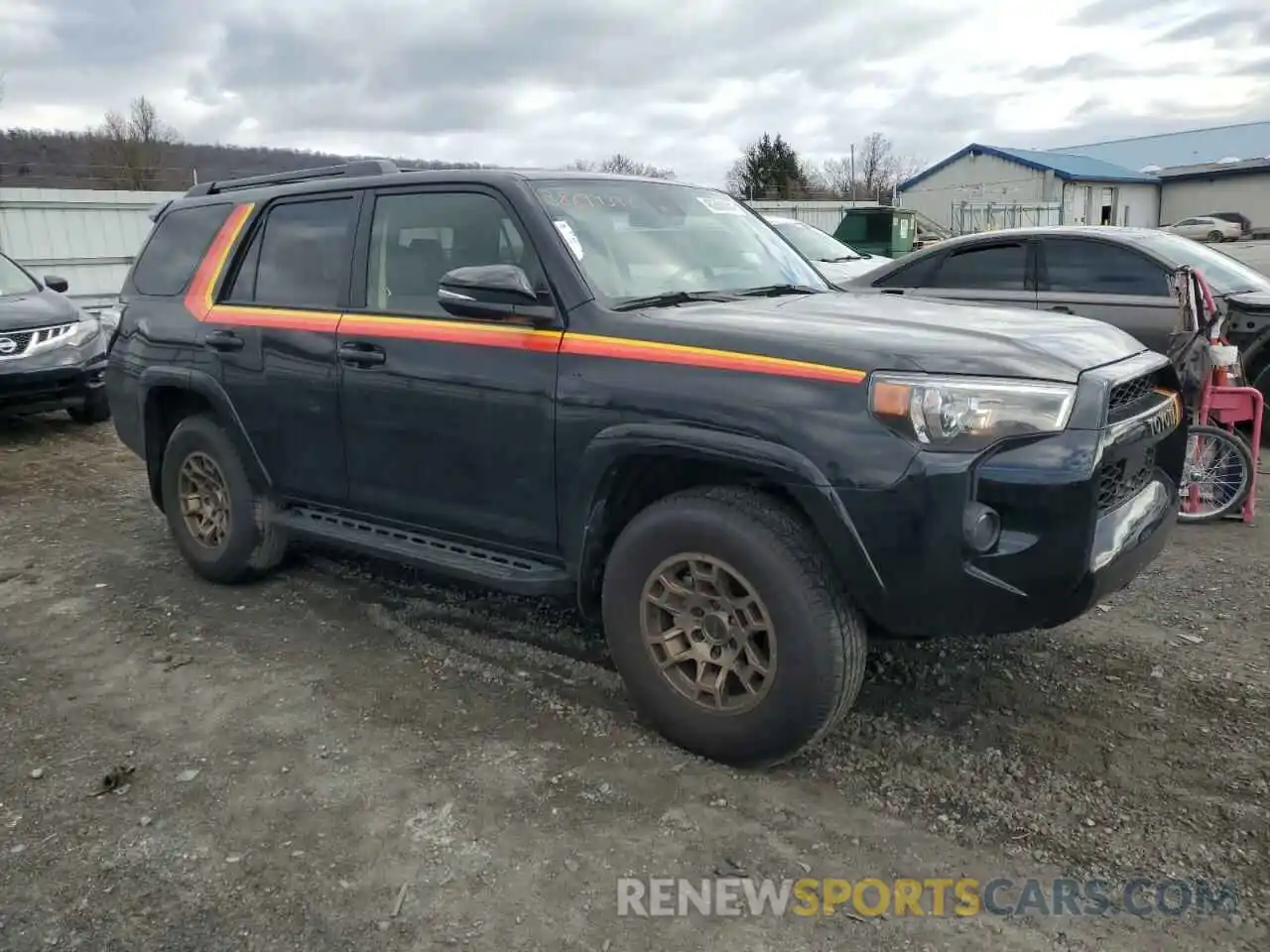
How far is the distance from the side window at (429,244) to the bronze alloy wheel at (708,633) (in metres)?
1.19

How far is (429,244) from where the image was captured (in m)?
3.93

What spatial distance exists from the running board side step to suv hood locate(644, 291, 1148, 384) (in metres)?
1.02

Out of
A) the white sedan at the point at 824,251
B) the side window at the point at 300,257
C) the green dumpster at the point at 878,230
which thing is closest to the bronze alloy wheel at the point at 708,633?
the side window at the point at 300,257

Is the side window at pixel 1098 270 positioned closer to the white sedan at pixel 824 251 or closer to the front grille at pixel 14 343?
the white sedan at pixel 824 251

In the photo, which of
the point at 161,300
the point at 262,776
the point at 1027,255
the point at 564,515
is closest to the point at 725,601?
the point at 564,515

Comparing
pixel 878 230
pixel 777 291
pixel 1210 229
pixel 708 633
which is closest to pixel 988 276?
pixel 777 291

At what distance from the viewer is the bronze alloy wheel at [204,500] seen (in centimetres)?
486

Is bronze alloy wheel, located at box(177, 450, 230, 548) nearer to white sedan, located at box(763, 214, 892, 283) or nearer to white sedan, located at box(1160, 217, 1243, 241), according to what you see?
white sedan, located at box(763, 214, 892, 283)

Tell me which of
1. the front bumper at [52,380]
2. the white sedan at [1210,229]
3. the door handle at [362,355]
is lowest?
the front bumper at [52,380]

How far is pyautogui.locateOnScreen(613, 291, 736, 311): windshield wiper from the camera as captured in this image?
344 cm

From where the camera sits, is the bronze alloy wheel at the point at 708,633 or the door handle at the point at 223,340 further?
the door handle at the point at 223,340

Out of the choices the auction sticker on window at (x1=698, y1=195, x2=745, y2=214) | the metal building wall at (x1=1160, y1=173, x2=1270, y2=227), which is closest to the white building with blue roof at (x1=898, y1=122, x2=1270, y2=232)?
the metal building wall at (x1=1160, y1=173, x2=1270, y2=227)

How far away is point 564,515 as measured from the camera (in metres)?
3.44

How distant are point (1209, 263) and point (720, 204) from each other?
4.75 metres
